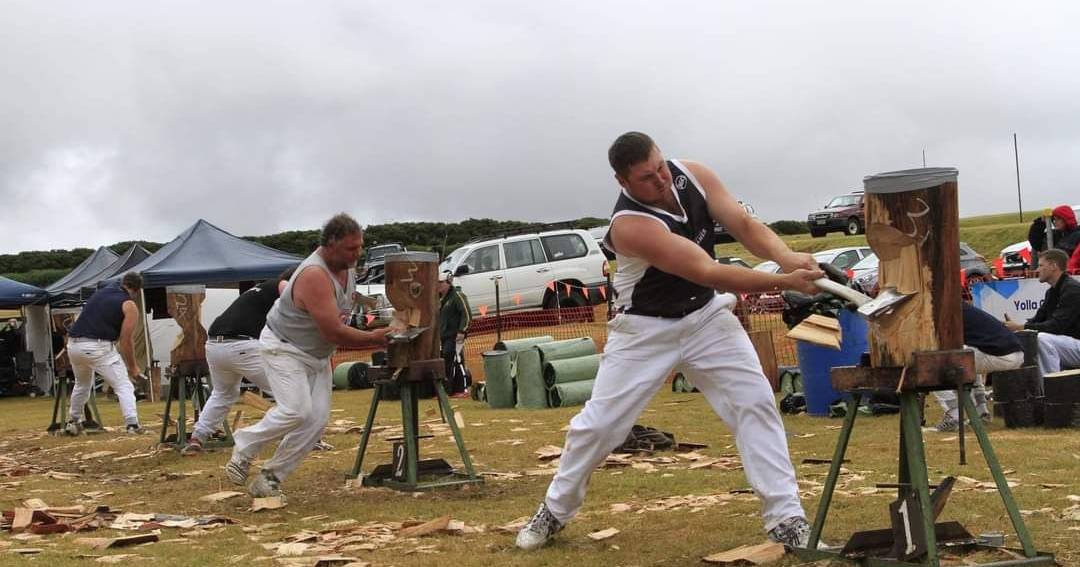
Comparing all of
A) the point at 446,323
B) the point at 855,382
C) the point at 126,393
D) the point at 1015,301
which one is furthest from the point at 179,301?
the point at 1015,301

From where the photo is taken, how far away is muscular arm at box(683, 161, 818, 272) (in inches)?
212

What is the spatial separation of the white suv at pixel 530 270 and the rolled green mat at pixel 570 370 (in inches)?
365

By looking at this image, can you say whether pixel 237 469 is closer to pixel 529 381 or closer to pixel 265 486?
pixel 265 486

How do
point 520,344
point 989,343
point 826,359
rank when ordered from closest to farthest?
1. point 989,343
2. point 826,359
3. point 520,344

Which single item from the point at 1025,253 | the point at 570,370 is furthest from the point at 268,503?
the point at 1025,253

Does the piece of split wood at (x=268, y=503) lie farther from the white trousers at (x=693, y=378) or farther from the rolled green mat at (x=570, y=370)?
the rolled green mat at (x=570, y=370)

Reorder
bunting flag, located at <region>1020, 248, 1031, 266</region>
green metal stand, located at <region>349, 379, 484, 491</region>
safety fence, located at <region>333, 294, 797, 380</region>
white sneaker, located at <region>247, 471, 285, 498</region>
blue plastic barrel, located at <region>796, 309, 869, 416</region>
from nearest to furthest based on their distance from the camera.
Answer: white sneaker, located at <region>247, 471, 285, 498</region>
green metal stand, located at <region>349, 379, 484, 491</region>
blue plastic barrel, located at <region>796, 309, 869, 416</region>
safety fence, located at <region>333, 294, 797, 380</region>
bunting flag, located at <region>1020, 248, 1031, 266</region>

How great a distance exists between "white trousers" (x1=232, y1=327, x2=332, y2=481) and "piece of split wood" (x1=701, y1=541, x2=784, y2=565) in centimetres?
373

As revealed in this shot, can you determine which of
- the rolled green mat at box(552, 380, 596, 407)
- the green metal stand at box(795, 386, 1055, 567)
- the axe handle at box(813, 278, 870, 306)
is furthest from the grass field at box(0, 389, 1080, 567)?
the rolled green mat at box(552, 380, 596, 407)

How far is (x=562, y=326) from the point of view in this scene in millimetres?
21578

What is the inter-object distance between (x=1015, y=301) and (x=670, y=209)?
11.0 meters

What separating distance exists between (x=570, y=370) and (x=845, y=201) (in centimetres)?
3211

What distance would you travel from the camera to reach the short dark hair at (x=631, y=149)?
17.6 ft

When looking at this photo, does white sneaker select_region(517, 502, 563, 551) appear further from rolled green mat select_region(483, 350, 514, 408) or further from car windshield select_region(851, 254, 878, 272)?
car windshield select_region(851, 254, 878, 272)
